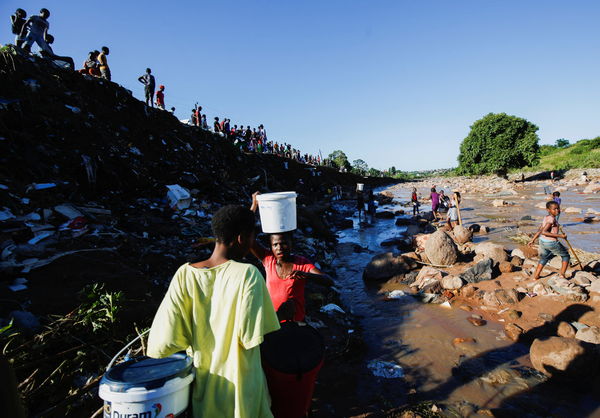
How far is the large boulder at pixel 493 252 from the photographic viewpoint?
21.0ft

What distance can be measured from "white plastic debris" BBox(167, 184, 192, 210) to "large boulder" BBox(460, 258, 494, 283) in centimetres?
707

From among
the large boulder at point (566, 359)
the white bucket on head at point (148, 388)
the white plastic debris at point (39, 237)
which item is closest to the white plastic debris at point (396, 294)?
the large boulder at point (566, 359)

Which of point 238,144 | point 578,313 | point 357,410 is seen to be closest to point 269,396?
point 357,410

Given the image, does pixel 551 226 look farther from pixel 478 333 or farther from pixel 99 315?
pixel 99 315

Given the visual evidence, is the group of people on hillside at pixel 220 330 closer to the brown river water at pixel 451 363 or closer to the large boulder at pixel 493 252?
the brown river water at pixel 451 363

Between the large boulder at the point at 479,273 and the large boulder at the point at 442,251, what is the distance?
1.02 metres

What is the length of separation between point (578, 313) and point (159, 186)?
31.4 ft

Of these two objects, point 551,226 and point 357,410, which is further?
point 551,226

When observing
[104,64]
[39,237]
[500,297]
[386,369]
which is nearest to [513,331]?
[500,297]

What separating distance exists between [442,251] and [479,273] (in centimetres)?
117

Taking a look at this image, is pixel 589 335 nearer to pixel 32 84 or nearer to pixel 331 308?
pixel 331 308

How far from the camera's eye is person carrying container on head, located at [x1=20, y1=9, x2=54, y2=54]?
7.53 metres

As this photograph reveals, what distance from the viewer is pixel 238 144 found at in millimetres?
19594

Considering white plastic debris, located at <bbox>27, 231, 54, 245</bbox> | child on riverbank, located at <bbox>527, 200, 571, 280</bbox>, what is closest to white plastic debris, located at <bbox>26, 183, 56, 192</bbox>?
white plastic debris, located at <bbox>27, 231, 54, 245</bbox>
